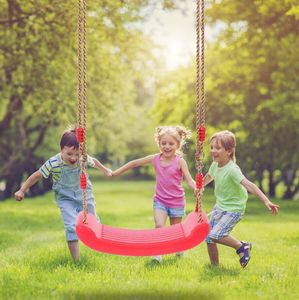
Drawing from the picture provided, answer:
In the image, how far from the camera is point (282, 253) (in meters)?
8.51

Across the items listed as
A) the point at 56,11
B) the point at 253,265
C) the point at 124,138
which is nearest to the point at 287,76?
the point at 56,11

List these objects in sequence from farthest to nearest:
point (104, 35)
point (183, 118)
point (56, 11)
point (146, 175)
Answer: point (146, 175)
point (183, 118)
point (104, 35)
point (56, 11)

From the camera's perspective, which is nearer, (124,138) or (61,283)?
(61,283)

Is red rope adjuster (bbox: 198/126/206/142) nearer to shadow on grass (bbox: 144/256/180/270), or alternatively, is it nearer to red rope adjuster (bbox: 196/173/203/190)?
red rope adjuster (bbox: 196/173/203/190)

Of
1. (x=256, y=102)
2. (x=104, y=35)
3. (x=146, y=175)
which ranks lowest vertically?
(x=146, y=175)

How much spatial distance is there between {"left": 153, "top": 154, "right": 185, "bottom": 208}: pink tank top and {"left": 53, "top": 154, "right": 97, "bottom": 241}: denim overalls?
3.29 ft

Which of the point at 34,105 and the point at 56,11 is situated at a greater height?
the point at 56,11

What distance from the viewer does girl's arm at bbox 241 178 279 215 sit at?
19.5 feet

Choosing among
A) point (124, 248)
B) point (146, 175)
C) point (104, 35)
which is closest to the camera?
point (124, 248)

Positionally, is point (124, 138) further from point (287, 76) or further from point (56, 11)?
point (56, 11)

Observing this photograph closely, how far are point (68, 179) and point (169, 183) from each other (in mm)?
1371

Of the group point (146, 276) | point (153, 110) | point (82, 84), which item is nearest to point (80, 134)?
point (82, 84)

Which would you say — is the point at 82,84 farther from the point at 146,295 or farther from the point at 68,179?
the point at 146,295

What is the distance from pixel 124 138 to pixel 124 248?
28.4 metres
